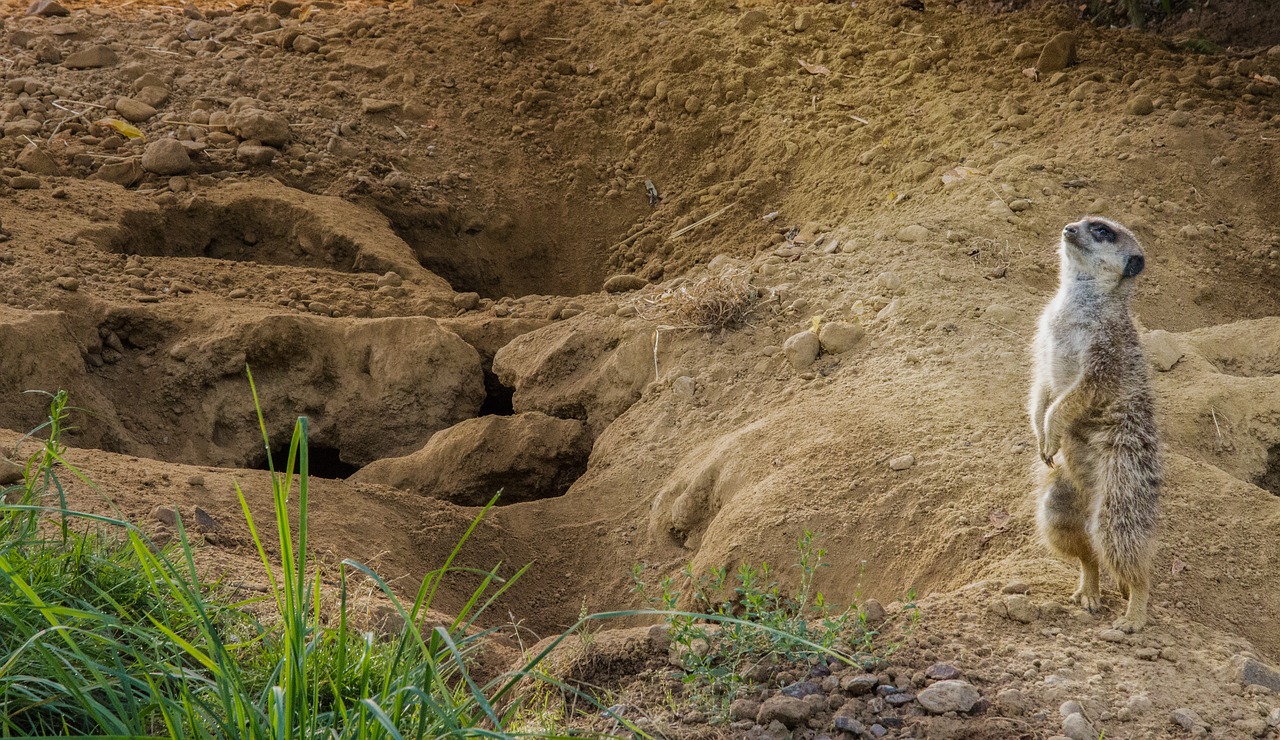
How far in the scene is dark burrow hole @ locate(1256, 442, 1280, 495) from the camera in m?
3.82

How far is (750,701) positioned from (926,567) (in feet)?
3.84

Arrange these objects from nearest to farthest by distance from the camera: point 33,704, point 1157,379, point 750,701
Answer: point 33,704 → point 750,701 → point 1157,379

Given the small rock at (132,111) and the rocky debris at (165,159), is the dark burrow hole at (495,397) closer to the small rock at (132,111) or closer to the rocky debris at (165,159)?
the rocky debris at (165,159)

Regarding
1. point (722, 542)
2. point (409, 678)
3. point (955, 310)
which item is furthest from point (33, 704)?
point (955, 310)

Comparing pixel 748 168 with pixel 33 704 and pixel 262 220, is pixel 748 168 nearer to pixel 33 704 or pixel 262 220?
pixel 262 220

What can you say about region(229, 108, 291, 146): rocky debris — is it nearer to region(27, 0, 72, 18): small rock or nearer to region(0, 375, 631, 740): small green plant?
region(27, 0, 72, 18): small rock

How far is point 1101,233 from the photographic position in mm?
3205

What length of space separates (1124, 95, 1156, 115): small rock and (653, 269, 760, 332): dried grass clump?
2.46 meters

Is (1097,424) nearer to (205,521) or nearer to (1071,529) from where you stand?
(1071,529)

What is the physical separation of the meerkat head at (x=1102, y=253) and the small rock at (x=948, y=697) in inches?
55.8

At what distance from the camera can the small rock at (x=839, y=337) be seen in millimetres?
4473

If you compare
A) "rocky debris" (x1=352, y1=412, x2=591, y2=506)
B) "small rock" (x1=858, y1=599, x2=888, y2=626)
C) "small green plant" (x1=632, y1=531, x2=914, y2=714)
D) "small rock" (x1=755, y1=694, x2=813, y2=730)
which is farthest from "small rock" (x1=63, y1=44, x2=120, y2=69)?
"small rock" (x1=755, y1=694, x2=813, y2=730)

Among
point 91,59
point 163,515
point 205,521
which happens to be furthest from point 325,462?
point 91,59

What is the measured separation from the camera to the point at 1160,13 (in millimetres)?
7172
